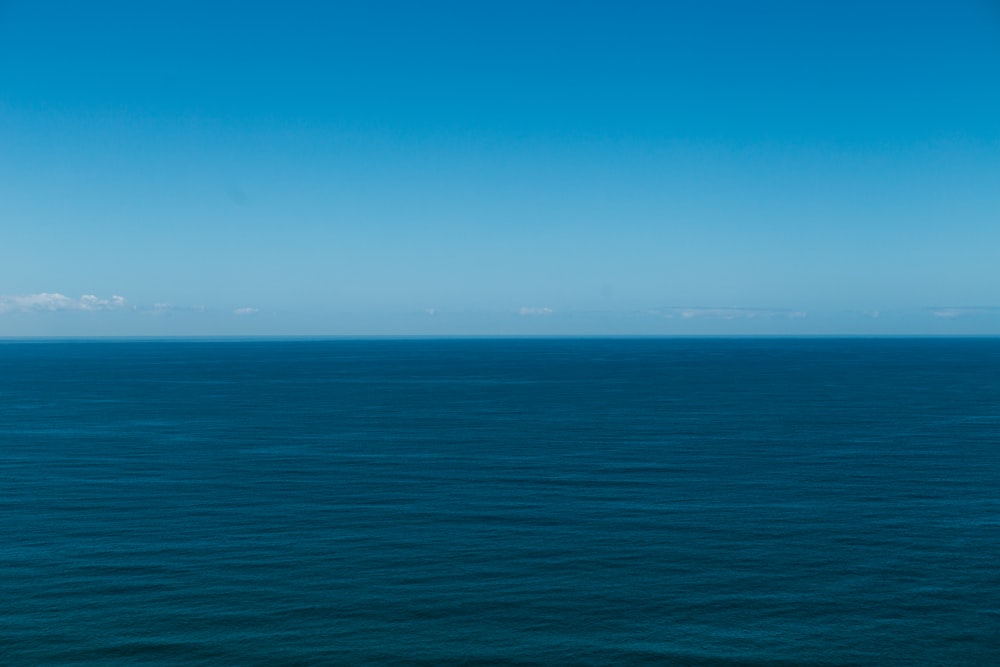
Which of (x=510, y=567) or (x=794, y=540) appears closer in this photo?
(x=510, y=567)

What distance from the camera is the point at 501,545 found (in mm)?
53188

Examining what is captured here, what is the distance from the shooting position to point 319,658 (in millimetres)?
37812

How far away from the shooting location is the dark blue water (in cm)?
3934

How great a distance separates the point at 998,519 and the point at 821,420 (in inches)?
2275

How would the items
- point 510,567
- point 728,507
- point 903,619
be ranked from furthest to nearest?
point 728,507 → point 510,567 → point 903,619

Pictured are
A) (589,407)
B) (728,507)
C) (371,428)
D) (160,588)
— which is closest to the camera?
(160,588)

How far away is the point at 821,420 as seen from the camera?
380ft

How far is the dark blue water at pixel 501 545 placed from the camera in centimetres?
3934

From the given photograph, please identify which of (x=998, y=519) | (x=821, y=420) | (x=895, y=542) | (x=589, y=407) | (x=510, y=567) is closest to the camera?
(x=510, y=567)

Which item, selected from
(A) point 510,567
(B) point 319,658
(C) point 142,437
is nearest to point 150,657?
(B) point 319,658

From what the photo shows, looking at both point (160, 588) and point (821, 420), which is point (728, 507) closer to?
point (160, 588)

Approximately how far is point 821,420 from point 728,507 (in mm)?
59353

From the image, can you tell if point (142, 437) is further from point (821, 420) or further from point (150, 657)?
point (821, 420)

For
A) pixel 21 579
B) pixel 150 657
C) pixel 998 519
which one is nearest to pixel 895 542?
pixel 998 519
